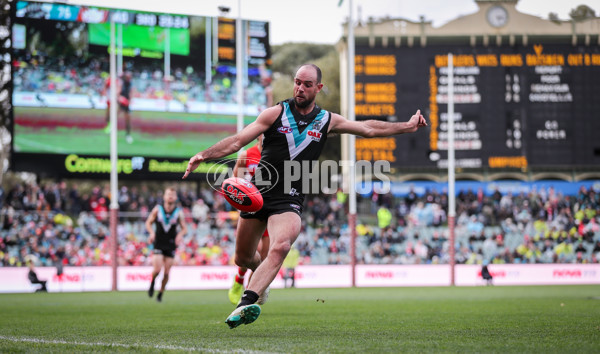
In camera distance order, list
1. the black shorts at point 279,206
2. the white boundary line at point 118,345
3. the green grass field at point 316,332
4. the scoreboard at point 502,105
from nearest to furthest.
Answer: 1. the white boundary line at point 118,345
2. the green grass field at point 316,332
3. the black shorts at point 279,206
4. the scoreboard at point 502,105

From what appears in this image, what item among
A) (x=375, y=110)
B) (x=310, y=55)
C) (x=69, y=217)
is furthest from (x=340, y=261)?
(x=310, y=55)

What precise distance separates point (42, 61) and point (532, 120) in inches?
760

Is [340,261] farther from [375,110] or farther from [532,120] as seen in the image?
[532,120]

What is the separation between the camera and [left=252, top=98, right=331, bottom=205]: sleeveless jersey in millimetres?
8047

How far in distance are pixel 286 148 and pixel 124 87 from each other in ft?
77.0

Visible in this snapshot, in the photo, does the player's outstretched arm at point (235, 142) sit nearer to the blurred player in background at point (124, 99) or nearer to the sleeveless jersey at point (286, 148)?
the sleeveless jersey at point (286, 148)

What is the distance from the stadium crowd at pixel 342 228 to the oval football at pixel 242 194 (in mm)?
21134

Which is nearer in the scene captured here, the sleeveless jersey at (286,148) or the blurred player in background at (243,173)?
the sleeveless jersey at (286,148)

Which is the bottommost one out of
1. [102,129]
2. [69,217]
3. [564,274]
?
[564,274]

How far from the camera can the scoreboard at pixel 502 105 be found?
3198 cm

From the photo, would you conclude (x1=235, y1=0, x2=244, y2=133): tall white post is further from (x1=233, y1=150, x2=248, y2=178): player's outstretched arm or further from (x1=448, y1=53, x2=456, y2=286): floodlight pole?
(x1=233, y1=150, x2=248, y2=178): player's outstretched arm

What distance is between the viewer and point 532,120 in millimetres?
32062

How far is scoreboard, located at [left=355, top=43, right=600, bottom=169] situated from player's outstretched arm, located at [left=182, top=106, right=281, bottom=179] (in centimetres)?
2407

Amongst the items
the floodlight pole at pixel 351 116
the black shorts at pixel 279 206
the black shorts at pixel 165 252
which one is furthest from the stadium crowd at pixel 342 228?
the black shorts at pixel 279 206
